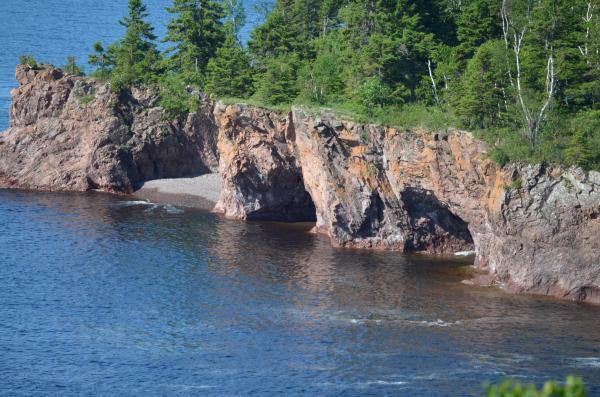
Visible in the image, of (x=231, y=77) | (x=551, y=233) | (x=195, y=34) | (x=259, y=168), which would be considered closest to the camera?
(x=551, y=233)

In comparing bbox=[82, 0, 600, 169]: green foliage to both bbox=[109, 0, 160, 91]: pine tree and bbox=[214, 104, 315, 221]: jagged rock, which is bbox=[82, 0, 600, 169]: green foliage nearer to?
bbox=[109, 0, 160, 91]: pine tree

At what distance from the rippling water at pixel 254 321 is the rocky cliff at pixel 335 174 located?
3.05 metres

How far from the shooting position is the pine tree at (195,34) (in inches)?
4011

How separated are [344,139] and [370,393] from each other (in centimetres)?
3424

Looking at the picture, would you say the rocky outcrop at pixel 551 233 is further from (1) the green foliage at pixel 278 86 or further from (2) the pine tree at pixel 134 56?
(2) the pine tree at pixel 134 56

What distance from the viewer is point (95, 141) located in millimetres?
96562

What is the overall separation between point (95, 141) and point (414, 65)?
123ft

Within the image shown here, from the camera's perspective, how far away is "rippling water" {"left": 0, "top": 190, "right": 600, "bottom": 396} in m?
45.8

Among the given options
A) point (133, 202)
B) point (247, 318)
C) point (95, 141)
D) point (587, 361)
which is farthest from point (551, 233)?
point (95, 141)

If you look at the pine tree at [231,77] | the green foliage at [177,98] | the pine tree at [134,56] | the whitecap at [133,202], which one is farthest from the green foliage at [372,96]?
the pine tree at [134,56]

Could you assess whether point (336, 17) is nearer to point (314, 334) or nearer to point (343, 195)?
point (343, 195)

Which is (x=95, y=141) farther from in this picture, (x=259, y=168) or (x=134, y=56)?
(x=259, y=168)

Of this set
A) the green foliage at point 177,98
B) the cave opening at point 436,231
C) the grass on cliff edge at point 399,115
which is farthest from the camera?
the green foliage at point 177,98

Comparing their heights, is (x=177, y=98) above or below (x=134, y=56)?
below
